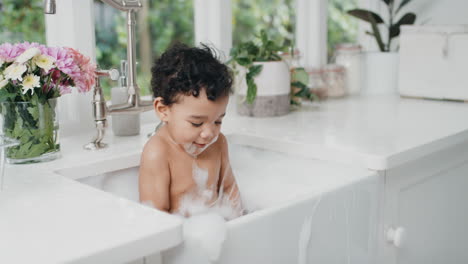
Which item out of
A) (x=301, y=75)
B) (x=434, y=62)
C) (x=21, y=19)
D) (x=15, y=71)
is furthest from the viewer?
(x=21, y=19)

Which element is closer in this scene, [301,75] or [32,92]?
[32,92]

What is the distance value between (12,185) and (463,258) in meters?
1.31

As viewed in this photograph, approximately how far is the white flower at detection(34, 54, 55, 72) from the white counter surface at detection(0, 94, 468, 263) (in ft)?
0.68

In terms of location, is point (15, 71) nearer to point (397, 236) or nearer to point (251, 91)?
point (251, 91)

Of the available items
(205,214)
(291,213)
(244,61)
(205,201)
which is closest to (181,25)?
(244,61)

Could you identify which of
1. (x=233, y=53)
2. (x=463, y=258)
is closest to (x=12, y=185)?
(x=233, y=53)

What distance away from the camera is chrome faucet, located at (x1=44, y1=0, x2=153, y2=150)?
4.82 feet

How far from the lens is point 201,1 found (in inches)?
81.1

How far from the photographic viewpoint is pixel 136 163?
1.44 metres

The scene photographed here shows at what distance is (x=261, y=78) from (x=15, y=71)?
815 millimetres

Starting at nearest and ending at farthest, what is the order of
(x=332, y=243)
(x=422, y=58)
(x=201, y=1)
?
(x=332, y=243) → (x=201, y=1) → (x=422, y=58)

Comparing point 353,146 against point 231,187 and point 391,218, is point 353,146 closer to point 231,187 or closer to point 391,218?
point 391,218

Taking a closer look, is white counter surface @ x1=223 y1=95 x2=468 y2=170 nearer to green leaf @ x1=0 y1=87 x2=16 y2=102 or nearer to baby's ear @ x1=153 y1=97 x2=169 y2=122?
baby's ear @ x1=153 y1=97 x2=169 y2=122

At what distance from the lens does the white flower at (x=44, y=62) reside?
4.13ft
